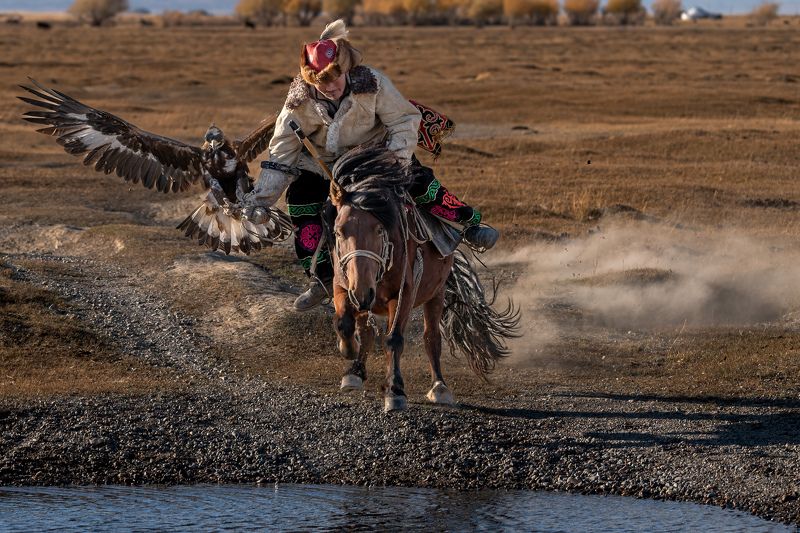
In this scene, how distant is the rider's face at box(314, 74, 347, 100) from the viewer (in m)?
7.66

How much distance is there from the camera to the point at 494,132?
2669 centimetres

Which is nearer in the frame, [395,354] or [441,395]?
[395,354]

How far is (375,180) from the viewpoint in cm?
738

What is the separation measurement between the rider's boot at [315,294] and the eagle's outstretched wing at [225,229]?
1.78ft

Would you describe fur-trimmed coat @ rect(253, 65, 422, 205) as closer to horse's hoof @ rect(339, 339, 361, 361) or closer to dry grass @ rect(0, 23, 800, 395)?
horse's hoof @ rect(339, 339, 361, 361)

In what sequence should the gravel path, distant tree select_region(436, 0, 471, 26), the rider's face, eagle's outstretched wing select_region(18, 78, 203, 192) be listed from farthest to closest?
Answer: distant tree select_region(436, 0, 471, 26), eagle's outstretched wing select_region(18, 78, 203, 192), the rider's face, the gravel path

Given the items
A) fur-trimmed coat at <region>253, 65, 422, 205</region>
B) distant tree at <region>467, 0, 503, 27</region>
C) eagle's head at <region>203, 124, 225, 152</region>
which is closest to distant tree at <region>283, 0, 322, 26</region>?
distant tree at <region>467, 0, 503, 27</region>

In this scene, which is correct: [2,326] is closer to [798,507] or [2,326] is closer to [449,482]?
[449,482]

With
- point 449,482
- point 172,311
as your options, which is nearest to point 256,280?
point 172,311

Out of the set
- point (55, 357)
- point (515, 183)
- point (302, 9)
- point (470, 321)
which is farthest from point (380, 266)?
point (302, 9)

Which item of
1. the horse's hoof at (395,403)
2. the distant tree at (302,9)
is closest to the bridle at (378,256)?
the horse's hoof at (395,403)

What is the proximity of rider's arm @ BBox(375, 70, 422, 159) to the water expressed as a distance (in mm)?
2085

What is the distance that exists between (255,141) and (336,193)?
1.86m

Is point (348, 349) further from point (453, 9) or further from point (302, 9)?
point (302, 9)
